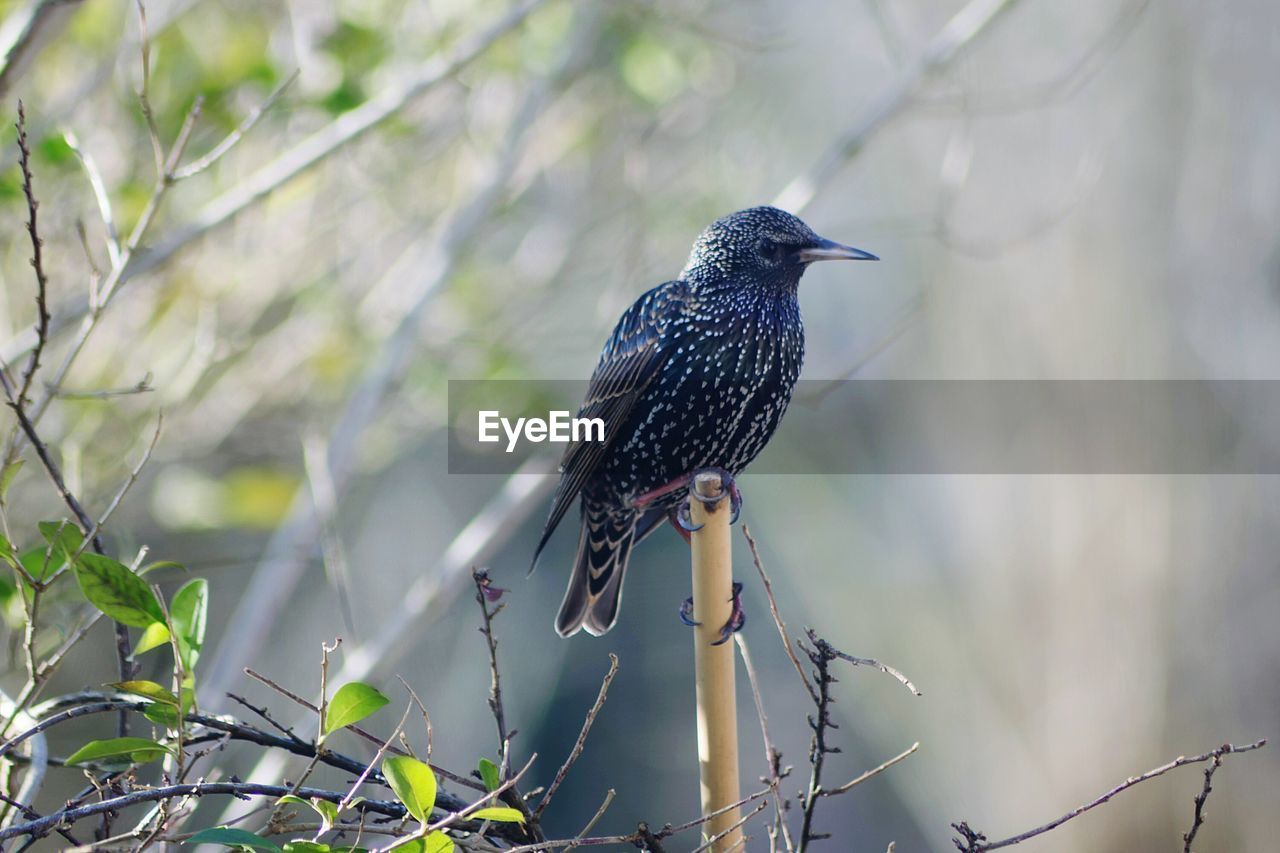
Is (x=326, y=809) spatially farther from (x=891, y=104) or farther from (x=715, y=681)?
(x=891, y=104)

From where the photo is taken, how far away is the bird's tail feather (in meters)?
2.67

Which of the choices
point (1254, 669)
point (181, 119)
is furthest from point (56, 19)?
point (1254, 669)

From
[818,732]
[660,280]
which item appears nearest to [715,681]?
[818,732]

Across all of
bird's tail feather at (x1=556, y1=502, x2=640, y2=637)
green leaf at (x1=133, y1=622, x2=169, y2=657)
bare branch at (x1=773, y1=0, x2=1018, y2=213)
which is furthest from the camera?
bare branch at (x1=773, y1=0, x2=1018, y2=213)

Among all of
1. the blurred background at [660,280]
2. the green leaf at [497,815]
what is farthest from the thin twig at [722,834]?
the blurred background at [660,280]

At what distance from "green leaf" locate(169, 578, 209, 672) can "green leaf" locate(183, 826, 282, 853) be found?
336 mm

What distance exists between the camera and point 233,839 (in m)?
1.16

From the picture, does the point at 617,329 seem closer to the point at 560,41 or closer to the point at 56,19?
the point at 56,19

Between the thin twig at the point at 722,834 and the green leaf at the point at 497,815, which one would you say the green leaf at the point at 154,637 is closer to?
the green leaf at the point at 497,815

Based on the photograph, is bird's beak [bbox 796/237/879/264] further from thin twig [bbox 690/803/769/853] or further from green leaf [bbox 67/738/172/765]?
green leaf [bbox 67/738/172/765]

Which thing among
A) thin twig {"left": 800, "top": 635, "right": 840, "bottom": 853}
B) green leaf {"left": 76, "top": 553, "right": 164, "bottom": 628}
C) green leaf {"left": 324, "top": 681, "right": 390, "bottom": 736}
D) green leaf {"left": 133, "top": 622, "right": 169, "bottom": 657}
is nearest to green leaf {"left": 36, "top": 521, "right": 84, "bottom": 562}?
green leaf {"left": 76, "top": 553, "right": 164, "bottom": 628}

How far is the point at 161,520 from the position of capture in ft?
14.3

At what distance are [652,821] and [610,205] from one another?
3.31 metres

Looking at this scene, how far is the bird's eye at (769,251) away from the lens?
248 centimetres
